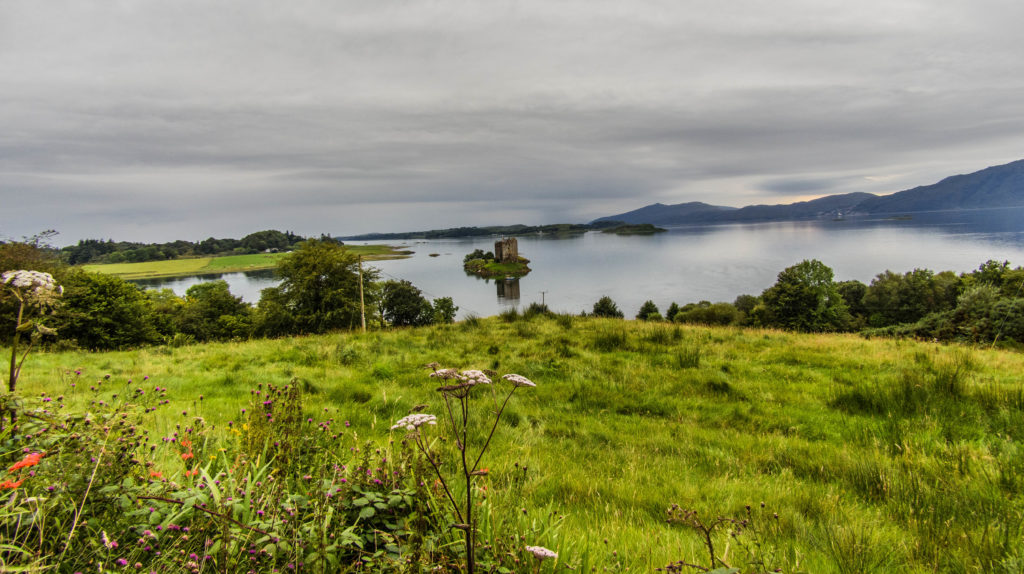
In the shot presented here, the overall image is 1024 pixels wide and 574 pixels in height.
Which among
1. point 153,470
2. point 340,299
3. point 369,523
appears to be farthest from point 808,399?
point 340,299

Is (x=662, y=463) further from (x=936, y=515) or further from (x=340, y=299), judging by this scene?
(x=340, y=299)

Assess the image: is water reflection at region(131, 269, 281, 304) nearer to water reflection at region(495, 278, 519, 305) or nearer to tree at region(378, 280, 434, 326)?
tree at region(378, 280, 434, 326)

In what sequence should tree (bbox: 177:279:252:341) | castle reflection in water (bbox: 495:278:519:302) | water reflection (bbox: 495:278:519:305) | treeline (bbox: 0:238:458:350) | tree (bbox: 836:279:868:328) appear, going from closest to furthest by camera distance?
treeline (bbox: 0:238:458:350), tree (bbox: 177:279:252:341), tree (bbox: 836:279:868:328), water reflection (bbox: 495:278:519:305), castle reflection in water (bbox: 495:278:519:302)

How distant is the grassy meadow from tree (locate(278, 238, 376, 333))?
84.2 ft

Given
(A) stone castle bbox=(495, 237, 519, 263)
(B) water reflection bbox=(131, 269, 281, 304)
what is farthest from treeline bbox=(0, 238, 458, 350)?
(A) stone castle bbox=(495, 237, 519, 263)

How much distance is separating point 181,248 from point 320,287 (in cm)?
16181

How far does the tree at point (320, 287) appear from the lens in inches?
1417

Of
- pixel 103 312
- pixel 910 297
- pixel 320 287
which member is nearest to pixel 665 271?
pixel 910 297

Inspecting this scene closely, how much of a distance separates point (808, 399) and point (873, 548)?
4.65 meters

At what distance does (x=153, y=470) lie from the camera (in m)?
2.48

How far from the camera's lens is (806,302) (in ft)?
144

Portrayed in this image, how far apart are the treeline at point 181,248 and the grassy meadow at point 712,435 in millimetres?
145656

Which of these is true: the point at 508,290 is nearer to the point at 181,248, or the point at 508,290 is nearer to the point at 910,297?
the point at 910,297

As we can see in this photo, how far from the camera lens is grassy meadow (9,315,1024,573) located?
241 centimetres
